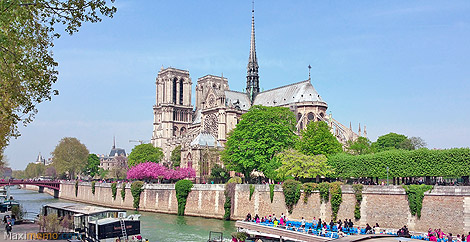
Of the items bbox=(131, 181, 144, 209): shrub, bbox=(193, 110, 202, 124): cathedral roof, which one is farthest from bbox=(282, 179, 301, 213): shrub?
bbox=(193, 110, 202, 124): cathedral roof

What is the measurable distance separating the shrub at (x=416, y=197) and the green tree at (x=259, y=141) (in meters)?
19.4

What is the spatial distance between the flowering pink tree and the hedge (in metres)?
27.2

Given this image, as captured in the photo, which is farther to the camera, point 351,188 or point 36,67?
point 351,188

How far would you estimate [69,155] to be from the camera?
10456cm

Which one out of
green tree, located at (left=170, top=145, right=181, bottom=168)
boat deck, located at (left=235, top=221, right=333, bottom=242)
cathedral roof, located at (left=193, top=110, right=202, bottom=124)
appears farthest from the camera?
cathedral roof, located at (left=193, top=110, right=202, bottom=124)

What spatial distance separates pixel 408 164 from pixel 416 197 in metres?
7.38

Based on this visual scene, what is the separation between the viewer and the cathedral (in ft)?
251

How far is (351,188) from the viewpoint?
1483 inches

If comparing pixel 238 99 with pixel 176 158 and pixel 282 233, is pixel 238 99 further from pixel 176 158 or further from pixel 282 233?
pixel 282 233

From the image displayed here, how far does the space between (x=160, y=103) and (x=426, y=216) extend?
294 ft

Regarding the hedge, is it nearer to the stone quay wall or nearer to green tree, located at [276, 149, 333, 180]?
green tree, located at [276, 149, 333, 180]

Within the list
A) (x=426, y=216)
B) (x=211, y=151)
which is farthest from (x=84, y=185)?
(x=426, y=216)

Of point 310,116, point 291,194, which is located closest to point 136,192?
point 291,194

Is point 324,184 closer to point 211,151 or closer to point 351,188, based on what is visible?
point 351,188
